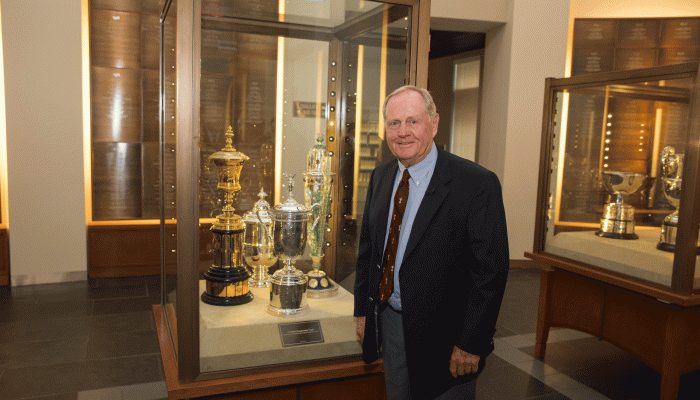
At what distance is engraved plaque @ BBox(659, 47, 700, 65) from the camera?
639cm

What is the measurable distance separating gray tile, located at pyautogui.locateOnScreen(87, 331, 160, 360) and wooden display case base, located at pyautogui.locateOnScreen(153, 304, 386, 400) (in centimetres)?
119

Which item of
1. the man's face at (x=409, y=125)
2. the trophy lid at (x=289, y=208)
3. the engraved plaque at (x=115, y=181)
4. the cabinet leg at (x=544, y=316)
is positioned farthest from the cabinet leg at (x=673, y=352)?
the engraved plaque at (x=115, y=181)

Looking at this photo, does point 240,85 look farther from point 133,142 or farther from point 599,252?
point 133,142

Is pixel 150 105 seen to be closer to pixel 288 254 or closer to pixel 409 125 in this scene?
pixel 288 254

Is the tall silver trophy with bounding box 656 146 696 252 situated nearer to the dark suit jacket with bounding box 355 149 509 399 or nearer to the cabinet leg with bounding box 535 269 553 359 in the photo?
the cabinet leg with bounding box 535 269 553 359

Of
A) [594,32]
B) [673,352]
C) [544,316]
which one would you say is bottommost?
[544,316]

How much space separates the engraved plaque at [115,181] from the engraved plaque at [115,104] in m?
0.12

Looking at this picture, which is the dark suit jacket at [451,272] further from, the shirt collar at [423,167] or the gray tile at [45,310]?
the gray tile at [45,310]

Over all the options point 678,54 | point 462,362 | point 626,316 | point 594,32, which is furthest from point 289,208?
point 678,54

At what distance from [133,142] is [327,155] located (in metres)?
3.44

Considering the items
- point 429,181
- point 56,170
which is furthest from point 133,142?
point 429,181

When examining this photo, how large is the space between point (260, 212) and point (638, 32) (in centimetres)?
622

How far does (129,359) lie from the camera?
324 centimetres

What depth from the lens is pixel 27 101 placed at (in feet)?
15.6
